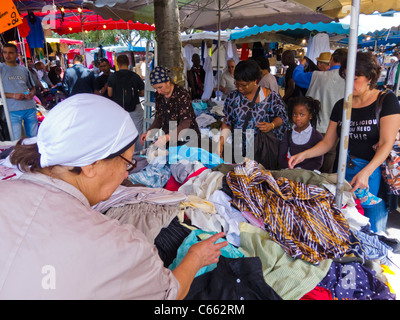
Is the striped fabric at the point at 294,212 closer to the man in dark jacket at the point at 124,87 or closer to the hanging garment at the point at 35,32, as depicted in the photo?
the man in dark jacket at the point at 124,87

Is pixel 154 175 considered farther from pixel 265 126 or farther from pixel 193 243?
pixel 265 126

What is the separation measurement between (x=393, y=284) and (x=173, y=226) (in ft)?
3.74

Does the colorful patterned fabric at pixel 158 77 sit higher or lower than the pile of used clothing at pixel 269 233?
higher

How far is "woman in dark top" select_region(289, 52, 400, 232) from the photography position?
1976mm

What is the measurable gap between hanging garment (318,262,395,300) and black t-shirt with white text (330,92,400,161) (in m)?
0.99

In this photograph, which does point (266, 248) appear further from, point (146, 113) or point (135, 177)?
point (146, 113)

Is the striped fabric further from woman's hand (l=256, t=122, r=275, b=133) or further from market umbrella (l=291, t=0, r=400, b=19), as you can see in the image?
market umbrella (l=291, t=0, r=400, b=19)

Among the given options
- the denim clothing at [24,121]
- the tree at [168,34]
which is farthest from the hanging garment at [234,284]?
the denim clothing at [24,121]

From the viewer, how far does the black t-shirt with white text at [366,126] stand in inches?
80.1

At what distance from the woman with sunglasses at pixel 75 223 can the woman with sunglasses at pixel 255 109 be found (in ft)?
6.32

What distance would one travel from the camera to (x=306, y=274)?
1397 millimetres

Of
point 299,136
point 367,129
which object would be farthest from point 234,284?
point 299,136

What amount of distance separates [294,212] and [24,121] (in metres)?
4.51

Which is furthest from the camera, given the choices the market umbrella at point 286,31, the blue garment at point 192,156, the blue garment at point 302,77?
the market umbrella at point 286,31
